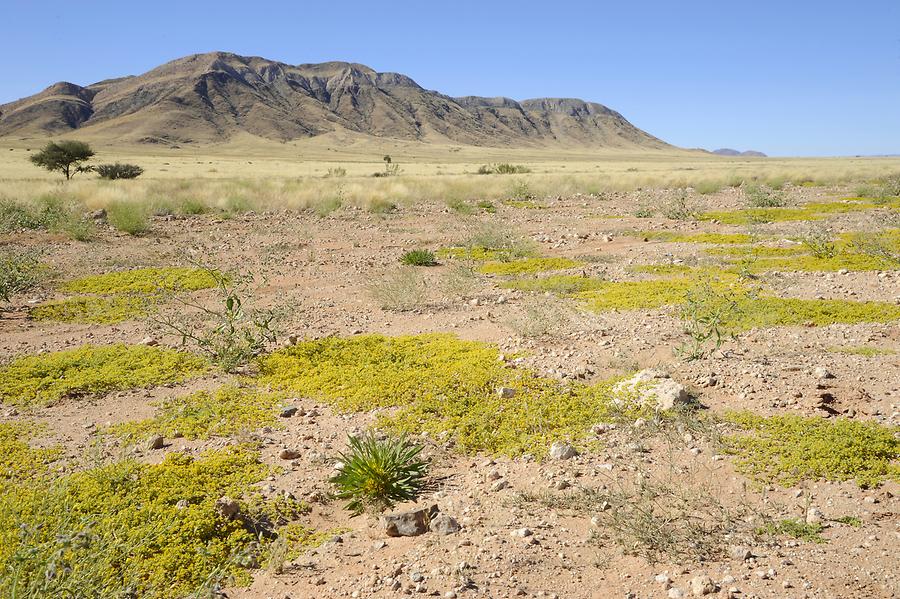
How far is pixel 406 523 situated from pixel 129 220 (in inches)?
560

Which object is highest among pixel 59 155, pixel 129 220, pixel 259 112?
pixel 259 112

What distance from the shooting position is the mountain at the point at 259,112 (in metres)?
127

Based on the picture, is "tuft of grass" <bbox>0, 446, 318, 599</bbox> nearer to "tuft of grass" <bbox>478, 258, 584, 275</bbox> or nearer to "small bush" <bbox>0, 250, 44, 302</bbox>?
"small bush" <bbox>0, 250, 44, 302</bbox>

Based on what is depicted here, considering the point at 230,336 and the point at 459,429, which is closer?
the point at 459,429

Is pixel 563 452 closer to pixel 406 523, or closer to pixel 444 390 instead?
pixel 406 523

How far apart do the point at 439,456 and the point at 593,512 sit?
4.54 ft

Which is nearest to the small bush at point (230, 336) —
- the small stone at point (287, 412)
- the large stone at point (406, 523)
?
the small stone at point (287, 412)

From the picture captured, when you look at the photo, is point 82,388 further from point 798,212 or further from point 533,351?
point 798,212

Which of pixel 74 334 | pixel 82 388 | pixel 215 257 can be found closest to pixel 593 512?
pixel 82 388

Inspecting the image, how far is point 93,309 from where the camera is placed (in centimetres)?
921

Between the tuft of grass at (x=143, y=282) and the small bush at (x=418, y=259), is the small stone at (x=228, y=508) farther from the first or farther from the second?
the small bush at (x=418, y=259)

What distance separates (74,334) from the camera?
814 cm

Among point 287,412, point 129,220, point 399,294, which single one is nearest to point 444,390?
point 287,412

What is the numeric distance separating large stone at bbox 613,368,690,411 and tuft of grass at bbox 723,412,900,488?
496 millimetres
